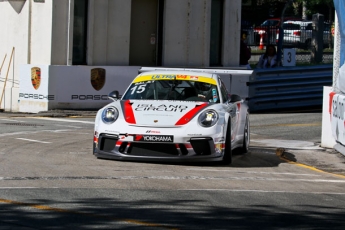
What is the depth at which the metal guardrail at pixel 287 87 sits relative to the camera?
833 inches

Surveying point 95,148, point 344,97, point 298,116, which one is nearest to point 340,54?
point 344,97

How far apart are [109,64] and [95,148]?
10.4m

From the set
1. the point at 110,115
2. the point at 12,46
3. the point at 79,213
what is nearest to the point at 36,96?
the point at 12,46

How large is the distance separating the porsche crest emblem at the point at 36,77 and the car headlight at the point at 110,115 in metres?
9.20

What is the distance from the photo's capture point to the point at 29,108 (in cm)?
2016

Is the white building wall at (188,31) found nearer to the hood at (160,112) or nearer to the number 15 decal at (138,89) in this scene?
the number 15 decal at (138,89)

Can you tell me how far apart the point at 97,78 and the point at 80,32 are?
1456mm

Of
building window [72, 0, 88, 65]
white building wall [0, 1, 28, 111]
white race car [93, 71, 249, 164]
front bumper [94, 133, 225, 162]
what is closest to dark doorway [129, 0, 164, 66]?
building window [72, 0, 88, 65]

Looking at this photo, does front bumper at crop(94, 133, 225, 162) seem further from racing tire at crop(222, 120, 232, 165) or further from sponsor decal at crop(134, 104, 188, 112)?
sponsor decal at crop(134, 104, 188, 112)

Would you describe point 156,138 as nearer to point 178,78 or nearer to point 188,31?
point 178,78

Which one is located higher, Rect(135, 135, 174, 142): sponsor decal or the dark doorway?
the dark doorway

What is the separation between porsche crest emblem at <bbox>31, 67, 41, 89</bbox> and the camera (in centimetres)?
1980

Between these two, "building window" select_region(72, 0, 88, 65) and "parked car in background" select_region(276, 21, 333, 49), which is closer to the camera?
"building window" select_region(72, 0, 88, 65)

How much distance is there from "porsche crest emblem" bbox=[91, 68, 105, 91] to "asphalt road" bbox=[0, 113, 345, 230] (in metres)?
6.42
